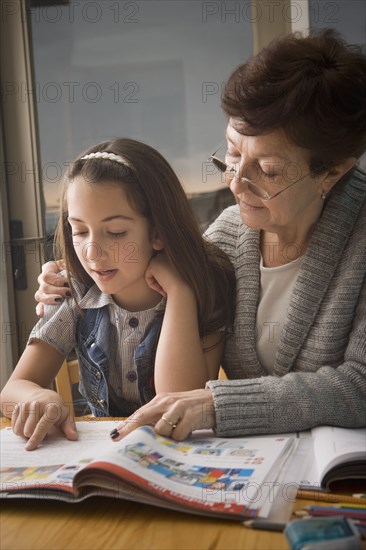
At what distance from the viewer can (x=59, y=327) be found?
4.70 feet

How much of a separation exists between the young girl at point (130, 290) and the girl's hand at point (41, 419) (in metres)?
0.24

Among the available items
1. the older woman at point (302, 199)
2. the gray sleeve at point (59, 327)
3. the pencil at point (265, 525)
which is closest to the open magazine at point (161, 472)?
the pencil at point (265, 525)

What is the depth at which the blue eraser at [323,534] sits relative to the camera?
0.68 meters

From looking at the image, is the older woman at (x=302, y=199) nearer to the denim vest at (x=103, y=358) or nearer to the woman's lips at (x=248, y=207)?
the woman's lips at (x=248, y=207)

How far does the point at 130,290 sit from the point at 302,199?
382mm

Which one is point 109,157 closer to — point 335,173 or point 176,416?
point 335,173

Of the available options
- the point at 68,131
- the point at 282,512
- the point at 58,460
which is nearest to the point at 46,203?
the point at 68,131

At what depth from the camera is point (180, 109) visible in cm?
271

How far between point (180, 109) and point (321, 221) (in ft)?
4.81

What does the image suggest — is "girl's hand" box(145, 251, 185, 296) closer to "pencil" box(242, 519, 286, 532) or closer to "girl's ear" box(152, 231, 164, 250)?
"girl's ear" box(152, 231, 164, 250)

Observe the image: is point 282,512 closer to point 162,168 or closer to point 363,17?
point 162,168

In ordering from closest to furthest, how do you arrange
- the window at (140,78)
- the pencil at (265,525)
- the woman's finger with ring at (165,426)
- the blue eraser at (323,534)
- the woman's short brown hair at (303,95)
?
the blue eraser at (323,534) → the pencil at (265,525) → the woman's finger with ring at (165,426) → the woman's short brown hair at (303,95) → the window at (140,78)

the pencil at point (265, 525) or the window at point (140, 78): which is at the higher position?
the window at point (140, 78)

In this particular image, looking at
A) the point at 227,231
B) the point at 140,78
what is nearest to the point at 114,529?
the point at 227,231
